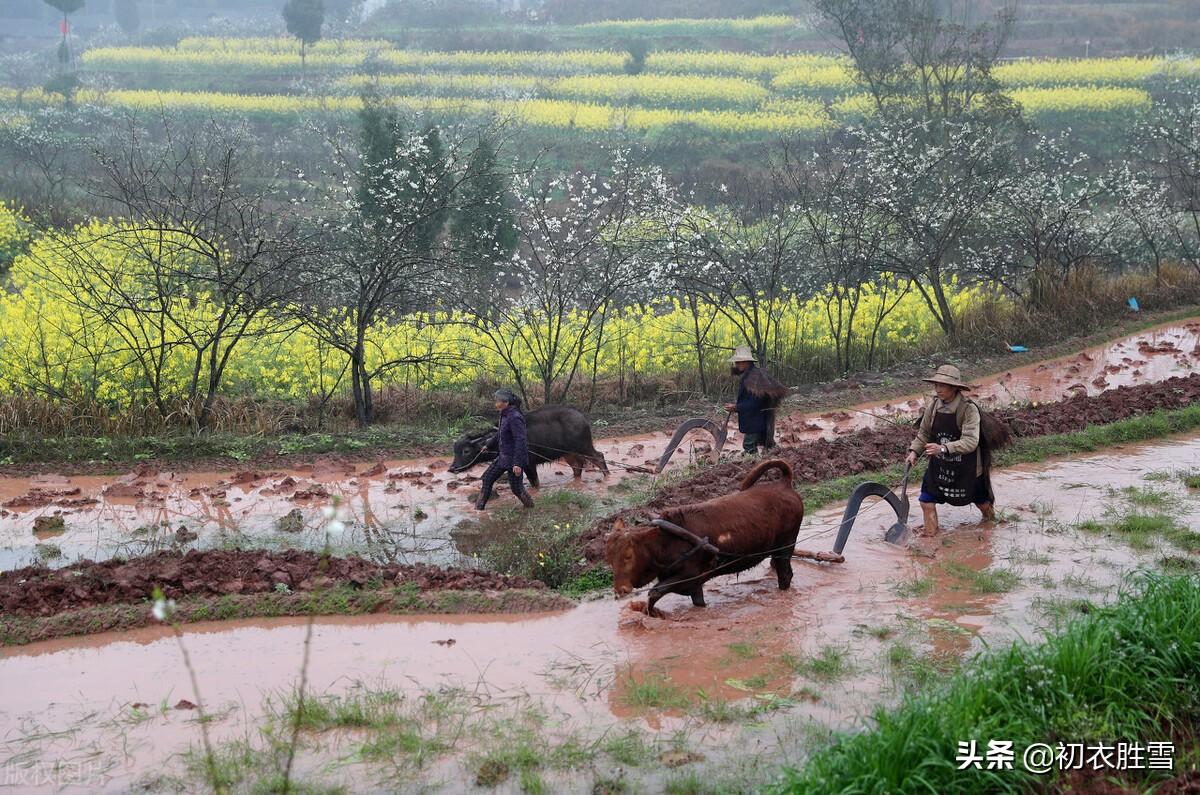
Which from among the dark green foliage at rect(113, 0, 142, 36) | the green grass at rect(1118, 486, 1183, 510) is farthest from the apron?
the dark green foliage at rect(113, 0, 142, 36)

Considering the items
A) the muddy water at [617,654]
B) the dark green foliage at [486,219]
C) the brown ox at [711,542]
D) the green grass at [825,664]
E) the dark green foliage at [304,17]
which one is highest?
the dark green foliage at [304,17]

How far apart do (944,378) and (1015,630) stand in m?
2.96

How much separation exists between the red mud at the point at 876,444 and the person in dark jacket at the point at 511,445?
137cm

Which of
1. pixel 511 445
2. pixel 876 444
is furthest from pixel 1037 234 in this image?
pixel 511 445

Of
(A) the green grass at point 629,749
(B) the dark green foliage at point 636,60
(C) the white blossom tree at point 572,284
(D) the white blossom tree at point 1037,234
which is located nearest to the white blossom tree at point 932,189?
(D) the white blossom tree at point 1037,234

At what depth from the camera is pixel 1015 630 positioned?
285 inches

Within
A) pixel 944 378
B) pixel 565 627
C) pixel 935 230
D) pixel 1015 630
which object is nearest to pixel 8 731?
pixel 565 627

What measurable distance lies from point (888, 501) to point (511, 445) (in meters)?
4.15

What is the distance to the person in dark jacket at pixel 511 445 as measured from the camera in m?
11.9

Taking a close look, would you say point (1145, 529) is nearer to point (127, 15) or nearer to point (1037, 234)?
point (1037, 234)

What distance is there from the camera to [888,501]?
9.66 meters

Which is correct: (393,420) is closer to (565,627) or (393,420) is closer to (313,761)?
(565,627)

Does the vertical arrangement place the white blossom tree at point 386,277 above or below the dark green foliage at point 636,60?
below

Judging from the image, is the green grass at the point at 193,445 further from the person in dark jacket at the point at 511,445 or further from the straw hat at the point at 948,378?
the straw hat at the point at 948,378
